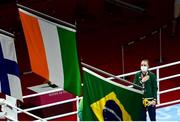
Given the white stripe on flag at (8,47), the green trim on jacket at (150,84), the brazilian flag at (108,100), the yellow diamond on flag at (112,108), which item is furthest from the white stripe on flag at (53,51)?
the green trim on jacket at (150,84)

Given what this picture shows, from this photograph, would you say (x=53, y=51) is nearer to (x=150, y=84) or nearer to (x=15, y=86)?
(x=15, y=86)

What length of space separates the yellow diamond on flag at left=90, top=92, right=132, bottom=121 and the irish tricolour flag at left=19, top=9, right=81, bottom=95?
0.61 meters

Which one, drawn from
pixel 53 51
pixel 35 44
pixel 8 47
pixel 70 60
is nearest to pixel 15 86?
pixel 8 47

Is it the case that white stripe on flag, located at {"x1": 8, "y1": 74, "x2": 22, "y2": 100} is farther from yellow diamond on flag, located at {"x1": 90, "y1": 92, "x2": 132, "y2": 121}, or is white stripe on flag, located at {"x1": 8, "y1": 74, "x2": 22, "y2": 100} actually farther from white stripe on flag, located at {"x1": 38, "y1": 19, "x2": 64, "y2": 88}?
yellow diamond on flag, located at {"x1": 90, "y1": 92, "x2": 132, "y2": 121}

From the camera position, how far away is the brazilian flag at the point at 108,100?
7824 millimetres

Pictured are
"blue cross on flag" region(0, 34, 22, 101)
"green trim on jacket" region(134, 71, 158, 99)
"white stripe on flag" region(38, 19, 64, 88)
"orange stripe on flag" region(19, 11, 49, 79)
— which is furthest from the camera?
"green trim on jacket" region(134, 71, 158, 99)

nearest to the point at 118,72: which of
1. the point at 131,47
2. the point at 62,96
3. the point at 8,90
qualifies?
the point at 131,47

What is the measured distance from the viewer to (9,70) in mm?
9359

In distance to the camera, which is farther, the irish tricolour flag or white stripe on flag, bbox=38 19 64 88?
white stripe on flag, bbox=38 19 64 88

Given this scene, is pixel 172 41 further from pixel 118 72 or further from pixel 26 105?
pixel 26 105

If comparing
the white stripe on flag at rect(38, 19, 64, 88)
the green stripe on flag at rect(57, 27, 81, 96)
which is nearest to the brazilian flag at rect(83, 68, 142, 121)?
the green stripe on flag at rect(57, 27, 81, 96)

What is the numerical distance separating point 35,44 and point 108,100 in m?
1.89

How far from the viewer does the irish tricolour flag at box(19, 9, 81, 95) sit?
845 centimetres

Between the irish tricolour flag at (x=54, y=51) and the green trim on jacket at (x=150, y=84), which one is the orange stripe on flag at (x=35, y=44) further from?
the green trim on jacket at (x=150, y=84)
